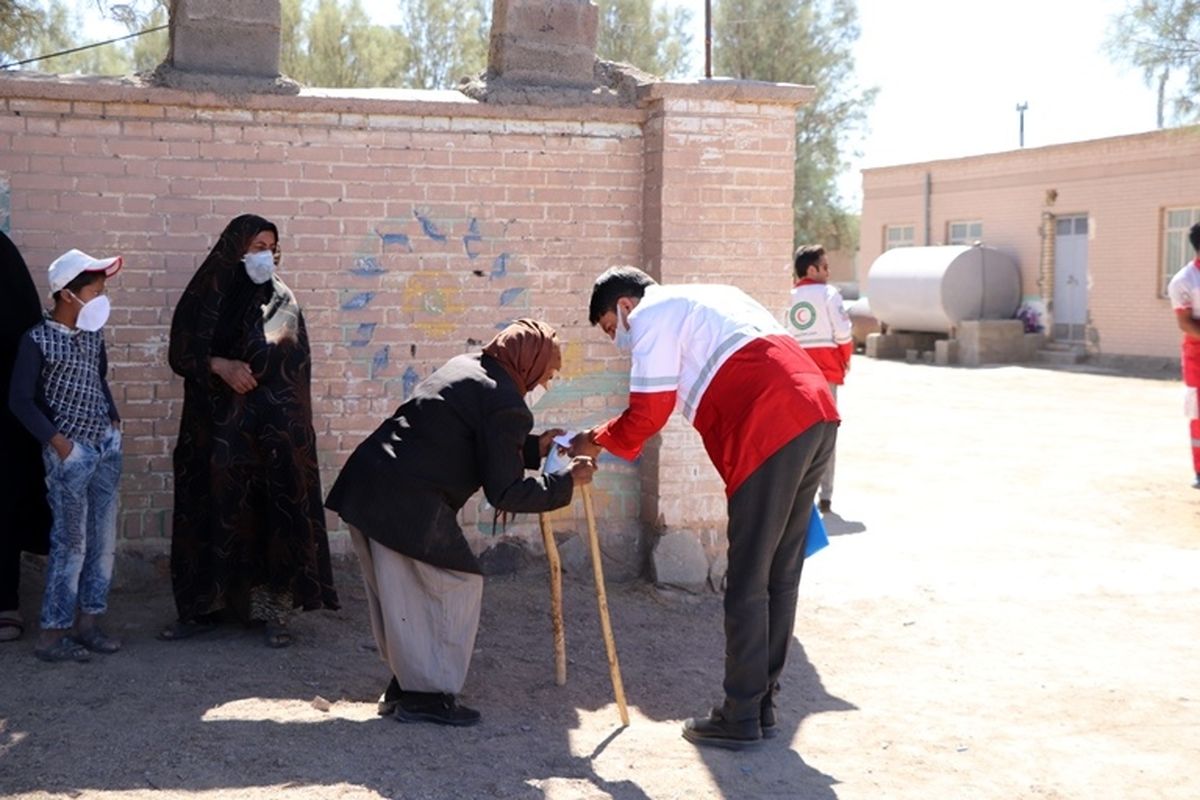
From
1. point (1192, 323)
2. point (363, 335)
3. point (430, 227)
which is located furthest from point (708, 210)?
point (1192, 323)

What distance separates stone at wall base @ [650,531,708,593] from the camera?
6.55 m

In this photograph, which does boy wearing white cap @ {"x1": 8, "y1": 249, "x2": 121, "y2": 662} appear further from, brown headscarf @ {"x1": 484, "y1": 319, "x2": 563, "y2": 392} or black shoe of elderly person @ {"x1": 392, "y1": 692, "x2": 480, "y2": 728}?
brown headscarf @ {"x1": 484, "y1": 319, "x2": 563, "y2": 392}

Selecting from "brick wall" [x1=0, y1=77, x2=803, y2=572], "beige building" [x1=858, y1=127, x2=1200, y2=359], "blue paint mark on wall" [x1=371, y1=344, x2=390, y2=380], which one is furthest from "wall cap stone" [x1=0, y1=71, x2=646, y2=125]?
"beige building" [x1=858, y1=127, x2=1200, y2=359]

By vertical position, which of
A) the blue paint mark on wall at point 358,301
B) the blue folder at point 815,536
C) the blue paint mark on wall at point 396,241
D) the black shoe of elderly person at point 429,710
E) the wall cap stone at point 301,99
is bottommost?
the black shoe of elderly person at point 429,710

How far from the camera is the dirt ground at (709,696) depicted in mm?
4320

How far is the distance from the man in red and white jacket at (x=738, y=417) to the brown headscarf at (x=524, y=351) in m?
0.28

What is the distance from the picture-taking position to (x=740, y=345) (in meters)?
4.55

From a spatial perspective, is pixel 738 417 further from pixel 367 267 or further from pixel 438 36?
pixel 438 36

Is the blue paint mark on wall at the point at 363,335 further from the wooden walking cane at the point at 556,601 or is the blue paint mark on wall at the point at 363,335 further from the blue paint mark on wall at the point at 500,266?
the wooden walking cane at the point at 556,601

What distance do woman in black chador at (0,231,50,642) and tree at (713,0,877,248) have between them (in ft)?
90.6

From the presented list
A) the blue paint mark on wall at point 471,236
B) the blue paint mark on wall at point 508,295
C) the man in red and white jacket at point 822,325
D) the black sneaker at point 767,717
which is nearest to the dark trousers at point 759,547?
the black sneaker at point 767,717

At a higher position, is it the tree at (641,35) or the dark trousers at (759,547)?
the tree at (641,35)

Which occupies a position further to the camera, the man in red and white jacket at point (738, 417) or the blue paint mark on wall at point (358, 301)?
the blue paint mark on wall at point (358, 301)

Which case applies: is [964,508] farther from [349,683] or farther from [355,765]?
[355,765]
